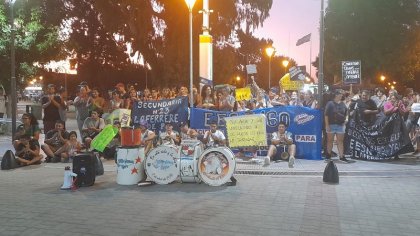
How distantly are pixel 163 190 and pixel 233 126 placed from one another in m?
3.93

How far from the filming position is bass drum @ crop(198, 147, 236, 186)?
850 centimetres

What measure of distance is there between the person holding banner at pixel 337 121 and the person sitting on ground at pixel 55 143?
684 centimetres

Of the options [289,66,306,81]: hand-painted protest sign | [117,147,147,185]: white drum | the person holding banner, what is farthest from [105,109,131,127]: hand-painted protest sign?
[289,66,306,81]: hand-painted protest sign

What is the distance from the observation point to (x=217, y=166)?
857 centimetres

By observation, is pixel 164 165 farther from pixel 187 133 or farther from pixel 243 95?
pixel 243 95

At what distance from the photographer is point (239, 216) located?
252 inches

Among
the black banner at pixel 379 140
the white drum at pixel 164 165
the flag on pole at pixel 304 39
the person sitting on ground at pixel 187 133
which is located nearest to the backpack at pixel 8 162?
the white drum at pixel 164 165

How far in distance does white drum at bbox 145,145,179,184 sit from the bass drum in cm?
51

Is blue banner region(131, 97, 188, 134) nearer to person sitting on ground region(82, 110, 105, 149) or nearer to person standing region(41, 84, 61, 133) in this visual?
person sitting on ground region(82, 110, 105, 149)

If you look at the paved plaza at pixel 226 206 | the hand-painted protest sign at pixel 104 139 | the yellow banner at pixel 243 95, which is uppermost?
the yellow banner at pixel 243 95

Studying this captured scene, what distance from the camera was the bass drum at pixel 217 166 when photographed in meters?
8.50

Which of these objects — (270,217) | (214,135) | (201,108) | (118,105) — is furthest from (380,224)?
(118,105)

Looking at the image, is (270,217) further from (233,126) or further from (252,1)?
(252,1)

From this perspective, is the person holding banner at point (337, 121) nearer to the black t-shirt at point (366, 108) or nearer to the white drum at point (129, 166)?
the black t-shirt at point (366, 108)
